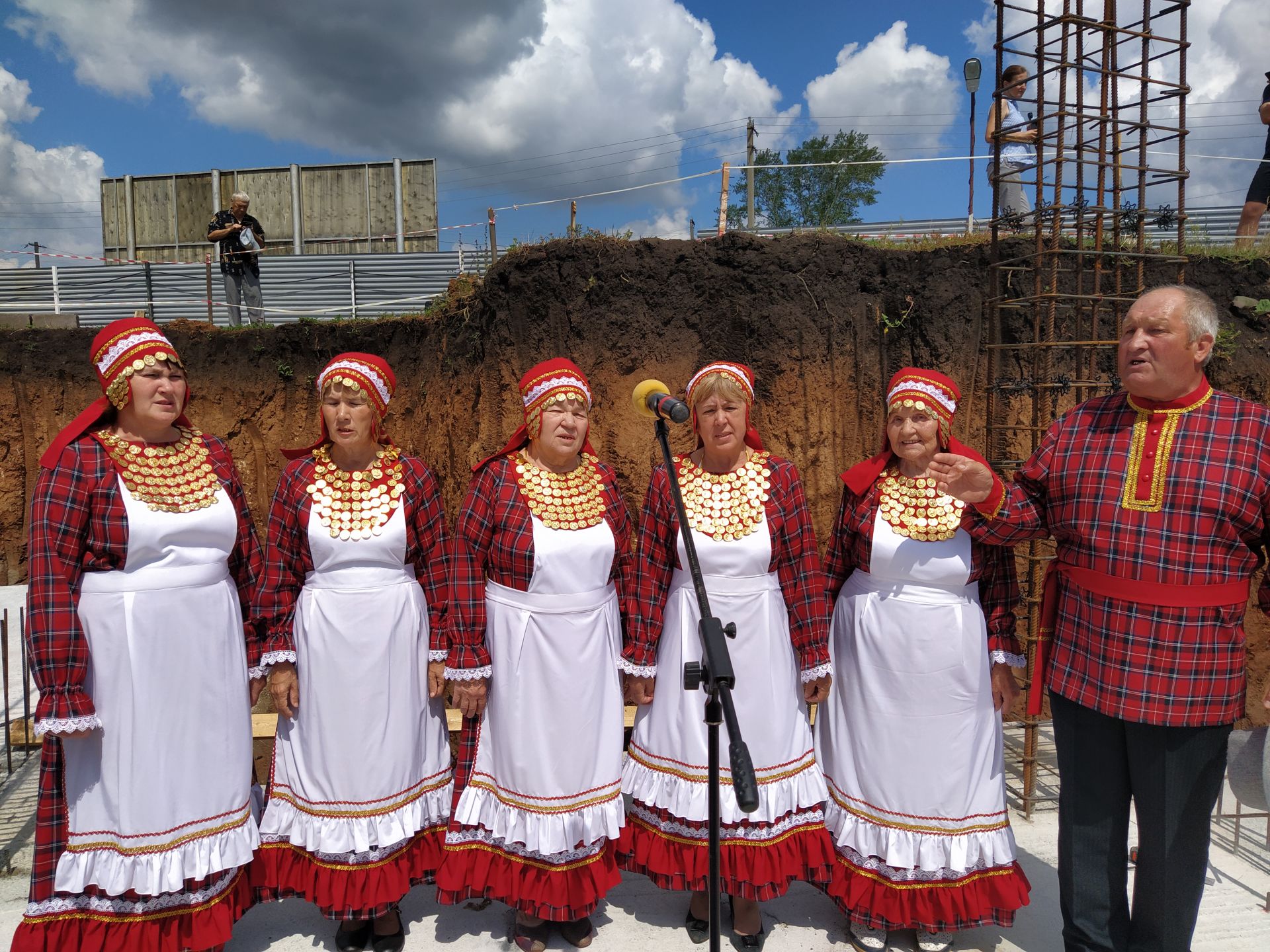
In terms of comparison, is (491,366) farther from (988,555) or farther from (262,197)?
(262,197)

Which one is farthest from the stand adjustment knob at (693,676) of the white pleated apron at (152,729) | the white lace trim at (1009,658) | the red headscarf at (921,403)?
the white pleated apron at (152,729)

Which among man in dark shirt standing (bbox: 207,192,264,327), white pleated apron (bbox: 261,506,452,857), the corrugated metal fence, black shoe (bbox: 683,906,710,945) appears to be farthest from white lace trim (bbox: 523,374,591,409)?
the corrugated metal fence

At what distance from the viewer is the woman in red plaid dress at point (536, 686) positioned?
279 cm

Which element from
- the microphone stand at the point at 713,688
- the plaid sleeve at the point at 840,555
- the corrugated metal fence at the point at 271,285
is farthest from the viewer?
the corrugated metal fence at the point at 271,285

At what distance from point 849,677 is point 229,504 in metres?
2.40

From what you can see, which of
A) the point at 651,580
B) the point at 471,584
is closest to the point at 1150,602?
the point at 651,580

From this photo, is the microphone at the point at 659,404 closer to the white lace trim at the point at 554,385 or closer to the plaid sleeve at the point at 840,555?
the white lace trim at the point at 554,385

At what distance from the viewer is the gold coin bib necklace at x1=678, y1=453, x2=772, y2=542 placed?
285 centimetres

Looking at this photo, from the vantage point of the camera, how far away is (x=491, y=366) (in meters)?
6.21

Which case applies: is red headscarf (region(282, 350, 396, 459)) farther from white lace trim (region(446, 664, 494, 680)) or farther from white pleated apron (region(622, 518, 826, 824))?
white pleated apron (region(622, 518, 826, 824))

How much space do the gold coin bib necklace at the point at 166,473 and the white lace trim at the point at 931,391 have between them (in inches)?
99.9

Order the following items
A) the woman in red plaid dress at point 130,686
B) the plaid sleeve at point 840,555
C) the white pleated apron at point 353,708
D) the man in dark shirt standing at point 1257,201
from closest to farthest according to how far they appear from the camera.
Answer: the woman in red plaid dress at point 130,686 < the white pleated apron at point 353,708 < the plaid sleeve at point 840,555 < the man in dark shirt standing at point 1257,201

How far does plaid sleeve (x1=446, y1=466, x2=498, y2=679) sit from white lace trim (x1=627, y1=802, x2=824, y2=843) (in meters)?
0.88

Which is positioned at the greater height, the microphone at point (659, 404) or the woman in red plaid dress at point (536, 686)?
the microphone at point (659, 404)
